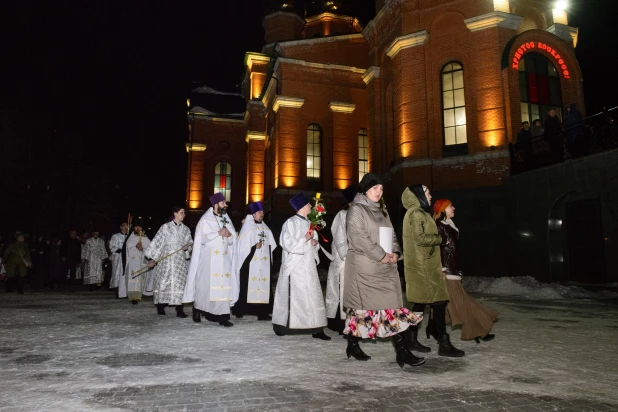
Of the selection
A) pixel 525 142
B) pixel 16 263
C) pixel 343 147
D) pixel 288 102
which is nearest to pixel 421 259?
pixel 525 142

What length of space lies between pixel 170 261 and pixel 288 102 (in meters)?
Result: 15.8

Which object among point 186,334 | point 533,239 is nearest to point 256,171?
point 533,239

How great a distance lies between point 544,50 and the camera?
51.0 feet

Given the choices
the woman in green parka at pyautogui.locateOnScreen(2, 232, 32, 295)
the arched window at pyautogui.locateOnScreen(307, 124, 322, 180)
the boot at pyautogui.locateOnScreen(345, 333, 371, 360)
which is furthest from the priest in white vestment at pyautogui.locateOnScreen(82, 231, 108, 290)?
the boot at pyautogui.locateOnScreen(345, 333, 371, 360)

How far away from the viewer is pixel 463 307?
5340 mm

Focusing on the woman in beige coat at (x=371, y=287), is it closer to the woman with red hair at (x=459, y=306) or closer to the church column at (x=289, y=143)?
the woman with red hair at (x=459, y=306)

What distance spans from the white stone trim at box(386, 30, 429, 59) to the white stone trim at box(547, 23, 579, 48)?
16.5 ft

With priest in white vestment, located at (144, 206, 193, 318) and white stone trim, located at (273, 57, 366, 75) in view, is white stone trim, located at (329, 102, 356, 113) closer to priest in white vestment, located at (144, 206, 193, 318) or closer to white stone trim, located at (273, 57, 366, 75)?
white stone trim, located at (273, 57, 366, 75)

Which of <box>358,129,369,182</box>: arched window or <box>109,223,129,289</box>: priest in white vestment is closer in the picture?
<box>109,223,129,289</box>: priest in white vestment

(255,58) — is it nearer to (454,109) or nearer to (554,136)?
(454,109)

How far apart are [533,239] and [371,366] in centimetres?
1088

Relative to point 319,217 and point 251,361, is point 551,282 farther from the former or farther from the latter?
point 251,361

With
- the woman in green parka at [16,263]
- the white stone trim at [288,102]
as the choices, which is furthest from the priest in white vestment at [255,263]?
the white stone trim at [288,102]

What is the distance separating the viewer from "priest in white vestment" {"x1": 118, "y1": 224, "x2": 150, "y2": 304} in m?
A: 10.5
